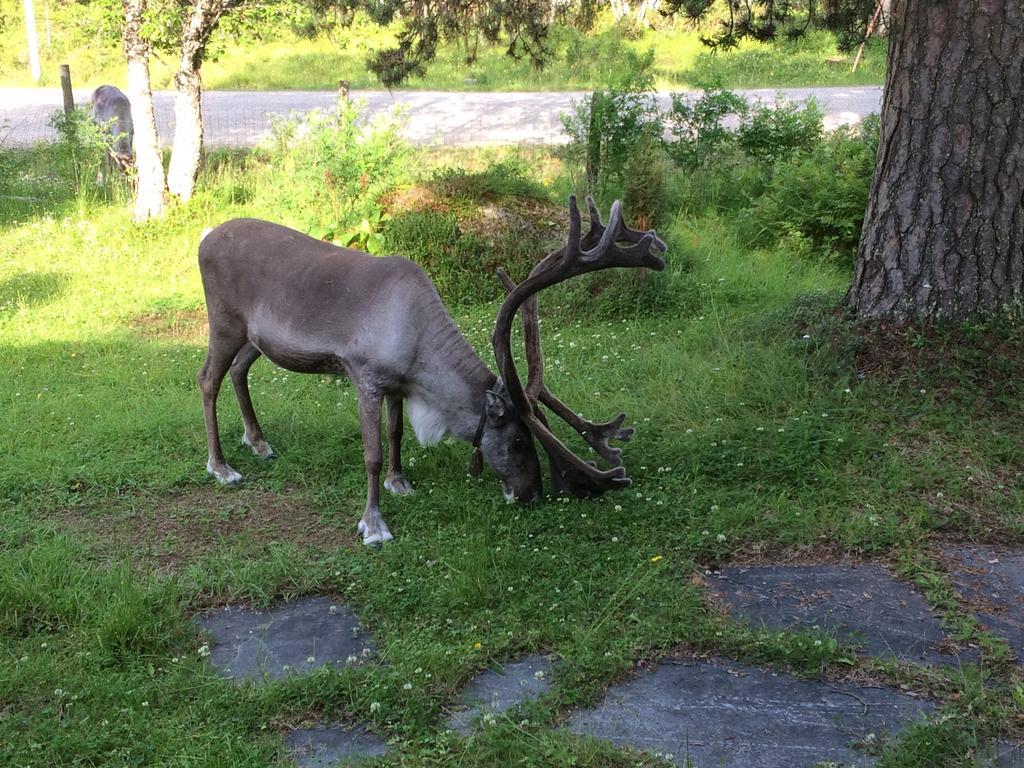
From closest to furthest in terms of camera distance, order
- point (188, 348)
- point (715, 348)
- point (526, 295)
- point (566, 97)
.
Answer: point (526, 295) < point (715, 348) < point (188, 348) < point (566, 97)

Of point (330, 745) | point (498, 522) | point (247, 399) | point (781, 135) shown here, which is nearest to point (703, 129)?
point (781, 135)

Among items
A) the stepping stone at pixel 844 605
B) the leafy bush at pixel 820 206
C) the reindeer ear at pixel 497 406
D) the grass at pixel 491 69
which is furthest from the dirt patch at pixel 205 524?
the grass at pixel 491 69

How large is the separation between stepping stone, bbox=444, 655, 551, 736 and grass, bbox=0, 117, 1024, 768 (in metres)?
0.07

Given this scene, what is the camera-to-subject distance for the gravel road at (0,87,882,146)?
16344mm

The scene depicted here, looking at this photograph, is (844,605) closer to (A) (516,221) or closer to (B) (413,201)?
(A) (516,221)

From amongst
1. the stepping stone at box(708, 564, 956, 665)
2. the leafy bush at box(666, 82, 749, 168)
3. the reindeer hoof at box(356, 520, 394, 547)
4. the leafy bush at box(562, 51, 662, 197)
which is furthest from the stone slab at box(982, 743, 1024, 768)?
the leafy bush at box(666, 82, 749, 168)

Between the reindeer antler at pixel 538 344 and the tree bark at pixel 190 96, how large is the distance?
22.7 ft

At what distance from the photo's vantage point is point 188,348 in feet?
28.2

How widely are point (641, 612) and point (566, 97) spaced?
1731cm

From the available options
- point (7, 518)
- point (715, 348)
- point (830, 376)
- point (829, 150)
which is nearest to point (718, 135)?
point (829, 150)

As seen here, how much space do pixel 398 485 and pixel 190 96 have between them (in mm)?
7212

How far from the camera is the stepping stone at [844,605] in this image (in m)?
4.28

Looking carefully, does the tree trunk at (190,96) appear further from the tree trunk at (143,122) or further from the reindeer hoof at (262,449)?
the reindeer hoof at (262,449)

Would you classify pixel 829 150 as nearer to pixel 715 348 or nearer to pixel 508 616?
pixel 715 348
